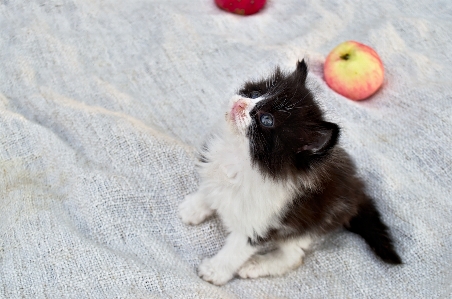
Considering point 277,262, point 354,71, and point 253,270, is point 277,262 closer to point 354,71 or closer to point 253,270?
point 253,270

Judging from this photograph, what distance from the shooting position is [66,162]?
160 centimetres

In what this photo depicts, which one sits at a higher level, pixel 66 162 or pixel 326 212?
pixel 326 212

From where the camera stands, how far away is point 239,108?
1157 mm

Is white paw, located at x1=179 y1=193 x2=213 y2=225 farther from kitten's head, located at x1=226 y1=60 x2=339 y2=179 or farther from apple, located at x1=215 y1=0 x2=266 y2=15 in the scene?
apple, located at x1=215 y1=0 x2=266 y2=15

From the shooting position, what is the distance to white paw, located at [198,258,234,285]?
1417 millimetres

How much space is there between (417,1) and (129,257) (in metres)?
2.11

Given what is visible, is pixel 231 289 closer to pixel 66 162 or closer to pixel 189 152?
pixel 189 152

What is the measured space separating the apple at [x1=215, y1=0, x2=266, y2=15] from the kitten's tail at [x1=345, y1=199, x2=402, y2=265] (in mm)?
1273

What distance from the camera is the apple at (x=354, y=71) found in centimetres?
188

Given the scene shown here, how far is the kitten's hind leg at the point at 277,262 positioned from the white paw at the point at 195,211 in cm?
23

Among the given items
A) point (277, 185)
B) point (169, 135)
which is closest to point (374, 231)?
point (277, 185)

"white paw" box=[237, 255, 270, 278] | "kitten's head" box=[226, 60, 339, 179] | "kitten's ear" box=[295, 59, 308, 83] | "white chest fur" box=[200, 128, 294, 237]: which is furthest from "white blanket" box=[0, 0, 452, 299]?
"kitten's head" box=[226, 60, 339, 179]

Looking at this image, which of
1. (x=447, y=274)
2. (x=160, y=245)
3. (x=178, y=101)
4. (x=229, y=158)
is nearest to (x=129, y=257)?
(x=160, y=245)

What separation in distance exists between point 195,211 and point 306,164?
524 mm
